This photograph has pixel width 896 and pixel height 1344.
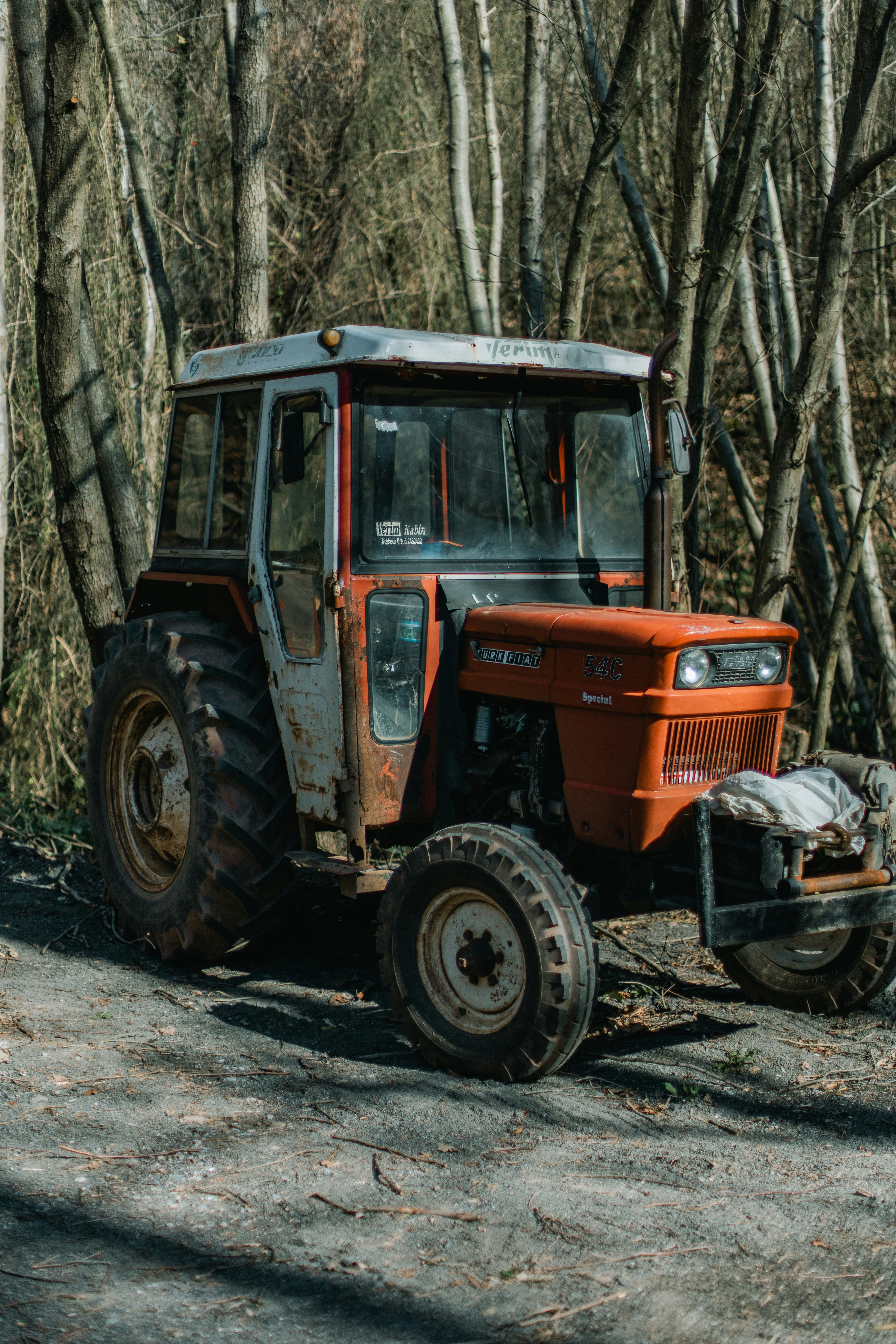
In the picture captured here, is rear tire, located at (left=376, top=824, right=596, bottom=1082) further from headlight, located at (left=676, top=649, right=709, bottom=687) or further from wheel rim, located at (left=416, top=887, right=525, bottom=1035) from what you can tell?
headlight, located at (left=676, top=649, right=709, bottom=687)

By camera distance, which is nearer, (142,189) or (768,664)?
(768,664)

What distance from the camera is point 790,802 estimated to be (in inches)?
163

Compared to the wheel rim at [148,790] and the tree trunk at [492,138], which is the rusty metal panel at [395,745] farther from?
the tree trunk at [492,138]

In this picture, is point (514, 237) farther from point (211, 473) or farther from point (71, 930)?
point (71, 930)

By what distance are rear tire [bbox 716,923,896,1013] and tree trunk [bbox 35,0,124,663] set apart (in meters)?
4.08

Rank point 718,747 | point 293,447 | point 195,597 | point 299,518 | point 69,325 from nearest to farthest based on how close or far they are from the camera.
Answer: point 718,747 < point 293,447 < point 299,518 < point 195,597 < point 69,325

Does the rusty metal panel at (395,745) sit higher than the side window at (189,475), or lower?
lower

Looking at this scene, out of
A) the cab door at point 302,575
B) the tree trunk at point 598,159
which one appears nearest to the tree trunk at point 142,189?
the tree trunk at point 598,159

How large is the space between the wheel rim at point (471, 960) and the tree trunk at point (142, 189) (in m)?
5.35

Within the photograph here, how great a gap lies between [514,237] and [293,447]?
10120mm

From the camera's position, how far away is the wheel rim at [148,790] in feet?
17.7

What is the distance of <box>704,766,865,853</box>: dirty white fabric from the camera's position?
4.09 meters

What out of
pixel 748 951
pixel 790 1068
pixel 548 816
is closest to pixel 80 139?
pixel 548 816

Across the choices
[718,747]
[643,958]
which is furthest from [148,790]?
[718,747]
